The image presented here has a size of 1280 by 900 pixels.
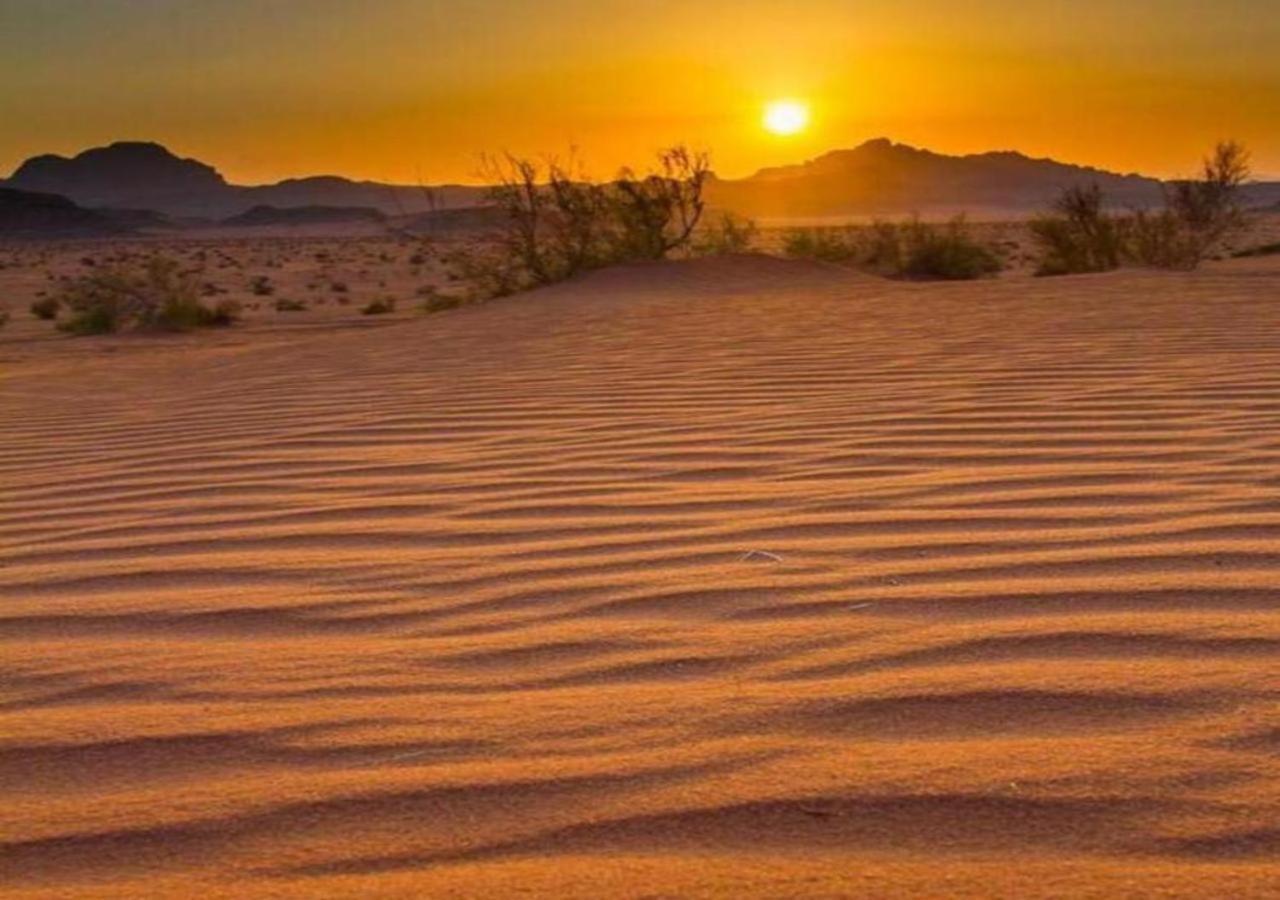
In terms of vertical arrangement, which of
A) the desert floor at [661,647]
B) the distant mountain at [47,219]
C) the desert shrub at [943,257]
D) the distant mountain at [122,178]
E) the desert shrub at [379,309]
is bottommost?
the desert shrub at [379,309]

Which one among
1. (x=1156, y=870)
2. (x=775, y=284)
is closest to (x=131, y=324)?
(x=775, y=284)

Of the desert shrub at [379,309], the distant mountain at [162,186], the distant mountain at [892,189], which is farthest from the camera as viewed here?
the distant mountain at [162,186]

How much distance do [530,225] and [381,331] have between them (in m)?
6.72

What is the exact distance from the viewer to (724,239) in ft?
66.0

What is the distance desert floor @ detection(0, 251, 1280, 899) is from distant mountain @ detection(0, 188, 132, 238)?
100822 mm

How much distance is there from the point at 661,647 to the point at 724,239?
17332mm

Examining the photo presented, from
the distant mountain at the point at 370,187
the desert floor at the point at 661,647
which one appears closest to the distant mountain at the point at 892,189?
the distant mountain at the point at 370,187

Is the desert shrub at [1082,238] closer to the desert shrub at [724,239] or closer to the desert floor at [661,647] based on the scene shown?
the desert shrub at [724,239]

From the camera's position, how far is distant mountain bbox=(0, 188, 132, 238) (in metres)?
103

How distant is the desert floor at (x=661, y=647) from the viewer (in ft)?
7.05

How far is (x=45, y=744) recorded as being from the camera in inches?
105

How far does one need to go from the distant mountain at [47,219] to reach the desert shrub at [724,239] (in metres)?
86.9

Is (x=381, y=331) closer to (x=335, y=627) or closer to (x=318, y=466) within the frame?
(x=318, y=466)

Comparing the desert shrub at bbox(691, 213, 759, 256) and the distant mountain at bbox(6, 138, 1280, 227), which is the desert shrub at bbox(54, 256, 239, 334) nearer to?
the desert shrub at bbox(691, 213, 759, 256)
